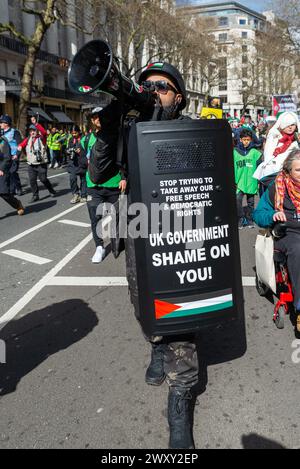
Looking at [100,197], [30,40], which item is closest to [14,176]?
[100,197]

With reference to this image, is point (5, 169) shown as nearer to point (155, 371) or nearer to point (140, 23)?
point (155, 371)

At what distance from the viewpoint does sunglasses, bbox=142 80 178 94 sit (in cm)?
232

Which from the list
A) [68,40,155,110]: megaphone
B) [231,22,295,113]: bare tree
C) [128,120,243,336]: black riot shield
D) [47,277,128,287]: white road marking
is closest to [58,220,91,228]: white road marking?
[47,277,128,287]: white road marking

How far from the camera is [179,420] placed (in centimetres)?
241

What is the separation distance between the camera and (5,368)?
327cm

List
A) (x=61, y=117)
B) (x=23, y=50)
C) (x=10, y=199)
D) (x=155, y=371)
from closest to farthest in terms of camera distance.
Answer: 1. (x=155, y=371)
2. (x=10, y=199)
3. (x=23, y=50)
4. (x=61, y=117)

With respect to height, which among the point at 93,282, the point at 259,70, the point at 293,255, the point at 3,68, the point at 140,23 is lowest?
the point at 93,282

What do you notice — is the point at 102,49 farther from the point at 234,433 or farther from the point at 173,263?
the point at 234,433

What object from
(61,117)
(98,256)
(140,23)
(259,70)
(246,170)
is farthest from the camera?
(259,70)

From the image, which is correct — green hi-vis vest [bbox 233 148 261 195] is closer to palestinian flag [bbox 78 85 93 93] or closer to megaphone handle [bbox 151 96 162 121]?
megaphone handle [bbox 151 96 162 121]

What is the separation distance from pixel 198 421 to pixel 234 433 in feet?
0.72

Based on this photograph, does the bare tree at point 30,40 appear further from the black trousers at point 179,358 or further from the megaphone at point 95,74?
the black trousers at point 179,358

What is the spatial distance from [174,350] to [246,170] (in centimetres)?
595
